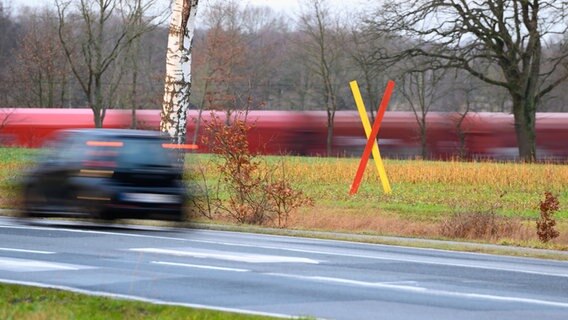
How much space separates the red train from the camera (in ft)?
223

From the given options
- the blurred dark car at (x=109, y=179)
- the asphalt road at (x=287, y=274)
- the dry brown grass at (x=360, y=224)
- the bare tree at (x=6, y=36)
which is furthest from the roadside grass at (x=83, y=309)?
the bare tree at (x=6, y=36)

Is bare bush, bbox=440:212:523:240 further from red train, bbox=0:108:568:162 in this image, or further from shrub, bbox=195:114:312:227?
red train, bbox=0:108:568:162

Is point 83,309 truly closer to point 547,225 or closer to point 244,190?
point 547,225

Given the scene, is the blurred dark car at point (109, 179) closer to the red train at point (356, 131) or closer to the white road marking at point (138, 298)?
the white road marking at point (138, 298)

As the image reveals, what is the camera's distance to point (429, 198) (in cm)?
3475

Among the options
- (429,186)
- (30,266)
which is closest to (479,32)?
(429,186)

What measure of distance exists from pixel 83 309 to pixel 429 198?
2482 cm

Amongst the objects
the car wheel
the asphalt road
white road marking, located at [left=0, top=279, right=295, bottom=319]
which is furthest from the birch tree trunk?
white road marking, located at [left=0, top=279, right=295, bottom=319]

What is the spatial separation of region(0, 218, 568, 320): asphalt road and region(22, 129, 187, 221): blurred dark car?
1.56ft

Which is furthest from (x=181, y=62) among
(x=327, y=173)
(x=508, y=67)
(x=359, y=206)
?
(x=508, y=67)

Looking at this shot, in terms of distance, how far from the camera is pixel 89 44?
48.6m

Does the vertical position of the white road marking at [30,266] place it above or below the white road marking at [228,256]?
above

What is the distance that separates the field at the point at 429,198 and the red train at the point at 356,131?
19.2 meters

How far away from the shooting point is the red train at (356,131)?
67.9 m
